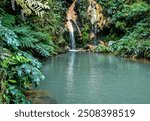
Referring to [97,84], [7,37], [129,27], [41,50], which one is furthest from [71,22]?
[7,37]

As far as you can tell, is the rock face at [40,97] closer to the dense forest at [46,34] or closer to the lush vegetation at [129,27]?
the dense forest at [46,34]

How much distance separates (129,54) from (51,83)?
9.02m

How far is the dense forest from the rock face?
0.68 ft

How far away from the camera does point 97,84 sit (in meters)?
9.42

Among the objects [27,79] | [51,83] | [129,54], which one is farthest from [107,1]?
[27,79]

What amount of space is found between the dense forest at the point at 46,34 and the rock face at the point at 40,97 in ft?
0.68

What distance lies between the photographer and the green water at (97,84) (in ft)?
25.6

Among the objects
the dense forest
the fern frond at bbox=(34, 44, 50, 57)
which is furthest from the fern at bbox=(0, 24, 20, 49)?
the fern frond at bbox=(34, 44, 50, 57)

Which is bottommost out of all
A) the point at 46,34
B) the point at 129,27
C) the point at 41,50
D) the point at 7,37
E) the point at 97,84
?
the point at 97,84

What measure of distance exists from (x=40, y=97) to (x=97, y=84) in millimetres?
2440

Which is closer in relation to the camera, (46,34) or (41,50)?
(41,50)

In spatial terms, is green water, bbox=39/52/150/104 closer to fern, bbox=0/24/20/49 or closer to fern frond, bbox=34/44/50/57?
fern frond, bbox=34/44/50/57

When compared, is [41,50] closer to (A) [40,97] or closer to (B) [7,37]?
(B) [7,37]

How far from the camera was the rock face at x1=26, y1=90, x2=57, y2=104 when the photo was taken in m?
7.04
